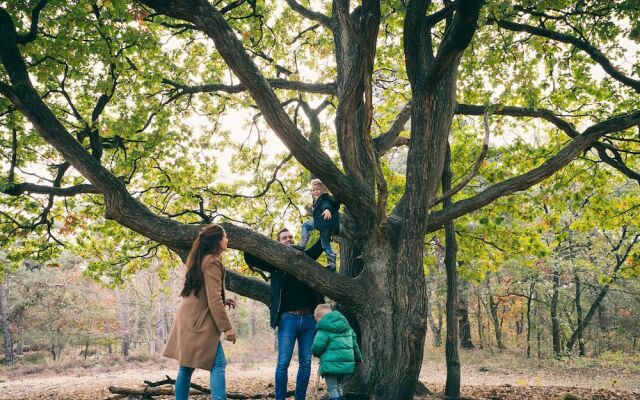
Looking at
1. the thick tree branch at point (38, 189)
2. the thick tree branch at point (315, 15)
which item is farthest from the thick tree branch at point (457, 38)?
the thick tree branch at point (38, 189)

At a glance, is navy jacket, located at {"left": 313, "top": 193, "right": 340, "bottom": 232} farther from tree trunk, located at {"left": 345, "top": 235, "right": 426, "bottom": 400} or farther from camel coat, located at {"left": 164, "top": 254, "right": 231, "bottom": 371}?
camel coat, located at {"left": 164, "top": 254, "right": 231, "bottom": 371}

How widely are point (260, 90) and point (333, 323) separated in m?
3.03

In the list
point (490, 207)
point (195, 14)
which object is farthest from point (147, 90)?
point (490, 207)

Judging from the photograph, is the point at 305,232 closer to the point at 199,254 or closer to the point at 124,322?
the point at 199,254

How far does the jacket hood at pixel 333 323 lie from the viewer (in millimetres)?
5293

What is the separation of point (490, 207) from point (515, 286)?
12.8 m

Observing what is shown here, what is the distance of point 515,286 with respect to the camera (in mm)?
20953

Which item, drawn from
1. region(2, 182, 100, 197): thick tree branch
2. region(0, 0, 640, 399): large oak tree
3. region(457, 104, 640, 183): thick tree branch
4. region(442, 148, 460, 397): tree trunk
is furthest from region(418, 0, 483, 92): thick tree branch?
region(2, 182, 100, 197): thick tree branch

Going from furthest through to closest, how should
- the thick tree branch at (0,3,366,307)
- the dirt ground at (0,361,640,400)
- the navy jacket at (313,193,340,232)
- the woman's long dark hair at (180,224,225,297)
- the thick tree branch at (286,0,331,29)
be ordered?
1. the dirt ground at (0,361,640,400)
2. the thick tree branch at (286,0,331,29)
3. the navy jacket at (313,193,340,232)
4. the thick tree branch at (0,3,366,307)
5. the woman's long dark hair at (180,224,225,297)

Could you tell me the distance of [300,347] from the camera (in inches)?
218

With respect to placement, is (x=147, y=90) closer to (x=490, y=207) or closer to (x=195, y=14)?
(x=195, y=14)

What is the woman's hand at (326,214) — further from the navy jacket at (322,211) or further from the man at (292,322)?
the man at (292,322)

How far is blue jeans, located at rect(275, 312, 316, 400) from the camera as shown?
5.18 m

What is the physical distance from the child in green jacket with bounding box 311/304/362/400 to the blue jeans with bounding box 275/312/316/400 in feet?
0.56
